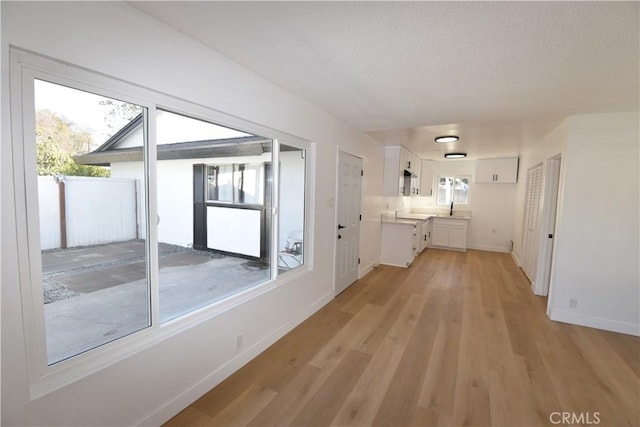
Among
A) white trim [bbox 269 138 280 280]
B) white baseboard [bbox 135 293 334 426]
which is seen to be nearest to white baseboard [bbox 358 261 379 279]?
white baseboard [bbox 135 293 334 426]

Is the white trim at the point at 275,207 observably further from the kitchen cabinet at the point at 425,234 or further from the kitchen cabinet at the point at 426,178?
the kitchen cabinet at the point at 426,178

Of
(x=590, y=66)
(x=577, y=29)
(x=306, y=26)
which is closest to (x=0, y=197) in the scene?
(x=306, y=26)

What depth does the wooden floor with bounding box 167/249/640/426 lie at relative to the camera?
191 cm

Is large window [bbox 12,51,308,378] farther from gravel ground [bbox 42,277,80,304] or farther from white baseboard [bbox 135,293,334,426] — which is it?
white baseboard [bbox 135,293,334,426]

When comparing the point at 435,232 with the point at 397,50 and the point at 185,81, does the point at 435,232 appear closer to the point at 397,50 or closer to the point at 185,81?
the point at 397,50

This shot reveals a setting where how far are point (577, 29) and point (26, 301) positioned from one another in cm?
304

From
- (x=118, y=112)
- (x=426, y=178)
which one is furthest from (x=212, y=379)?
(x=426, y=178)

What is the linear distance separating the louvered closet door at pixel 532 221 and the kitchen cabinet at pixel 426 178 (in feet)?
7.51

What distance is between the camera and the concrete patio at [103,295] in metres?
1.42

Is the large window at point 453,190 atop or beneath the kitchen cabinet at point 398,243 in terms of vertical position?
atop

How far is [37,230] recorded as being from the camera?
4.04ft

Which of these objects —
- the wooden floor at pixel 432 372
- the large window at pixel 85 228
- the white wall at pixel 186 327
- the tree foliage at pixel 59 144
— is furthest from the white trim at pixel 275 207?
the tree foliage at pixel 59 144

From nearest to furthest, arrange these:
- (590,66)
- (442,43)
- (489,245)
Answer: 1. (442,43)
2. (590,66)
3. (489,245)

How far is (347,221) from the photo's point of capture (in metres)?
4.21
